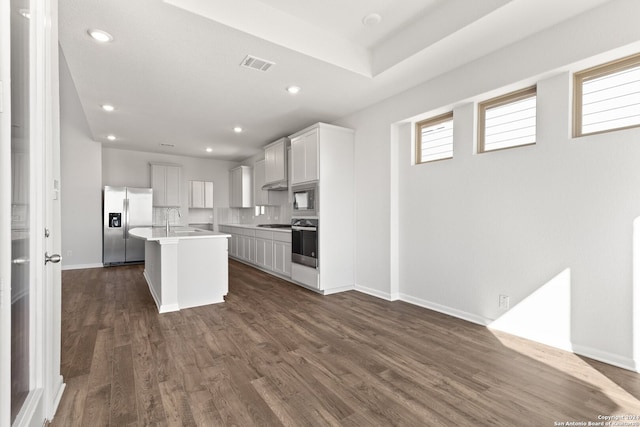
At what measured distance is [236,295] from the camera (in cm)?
425

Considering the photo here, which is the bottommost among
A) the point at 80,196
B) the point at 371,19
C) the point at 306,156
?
the point at 80,196

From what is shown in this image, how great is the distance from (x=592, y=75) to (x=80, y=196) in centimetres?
818

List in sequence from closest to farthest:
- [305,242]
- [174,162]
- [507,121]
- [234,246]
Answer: [507,121]
[305,242]
[234,246]
[174,162]

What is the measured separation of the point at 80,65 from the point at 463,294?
467 cm

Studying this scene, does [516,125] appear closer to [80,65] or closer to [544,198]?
[544,198]

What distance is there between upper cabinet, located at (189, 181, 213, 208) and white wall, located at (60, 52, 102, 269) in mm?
1971

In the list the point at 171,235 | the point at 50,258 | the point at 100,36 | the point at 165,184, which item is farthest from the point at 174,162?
the point at 50,258

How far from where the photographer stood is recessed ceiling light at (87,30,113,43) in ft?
8.34

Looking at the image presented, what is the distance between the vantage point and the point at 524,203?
276cm

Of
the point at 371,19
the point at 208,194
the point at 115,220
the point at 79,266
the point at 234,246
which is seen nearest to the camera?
the point at 371,19

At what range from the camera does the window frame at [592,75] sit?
224 cm

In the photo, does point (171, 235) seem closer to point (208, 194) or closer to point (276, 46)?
point (276, 46)

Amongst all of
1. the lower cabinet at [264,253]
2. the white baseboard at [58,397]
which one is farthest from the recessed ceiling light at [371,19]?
the lower cabinet at [264,253]

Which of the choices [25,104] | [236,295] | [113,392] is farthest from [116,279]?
[25,104]
